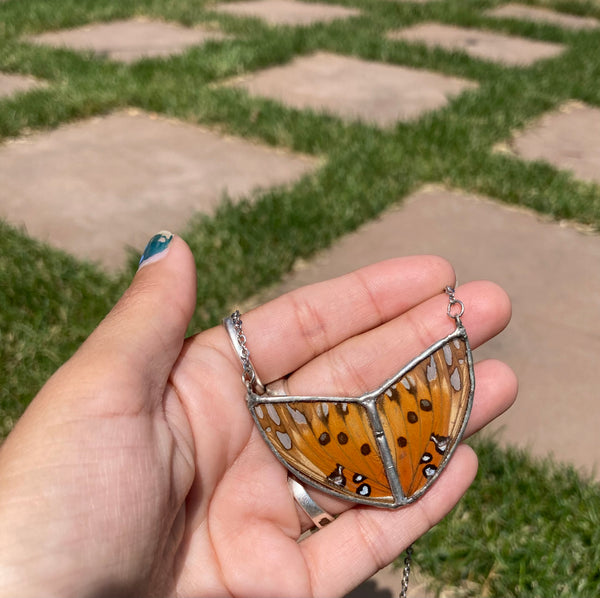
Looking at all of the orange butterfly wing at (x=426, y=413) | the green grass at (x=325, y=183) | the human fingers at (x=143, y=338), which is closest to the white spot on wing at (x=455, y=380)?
the orange butterfly wing at (x=426, y=413)

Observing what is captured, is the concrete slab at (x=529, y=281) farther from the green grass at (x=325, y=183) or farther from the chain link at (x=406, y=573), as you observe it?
the chain link at (x=406, y=573)

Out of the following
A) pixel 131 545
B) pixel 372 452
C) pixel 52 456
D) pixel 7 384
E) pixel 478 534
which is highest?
pixel 52 456

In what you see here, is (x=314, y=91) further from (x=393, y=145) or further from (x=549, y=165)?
(x=549, y=165)

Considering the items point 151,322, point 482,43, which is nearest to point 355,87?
point 482,43

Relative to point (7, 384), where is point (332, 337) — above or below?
above

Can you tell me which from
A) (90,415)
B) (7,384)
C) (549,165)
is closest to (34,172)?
(7,384)

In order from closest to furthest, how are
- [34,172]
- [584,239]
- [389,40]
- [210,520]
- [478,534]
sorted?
1. [210,520]
2. [478,534]
3. [584,239]
4. [34,172]
5. [389,40]
